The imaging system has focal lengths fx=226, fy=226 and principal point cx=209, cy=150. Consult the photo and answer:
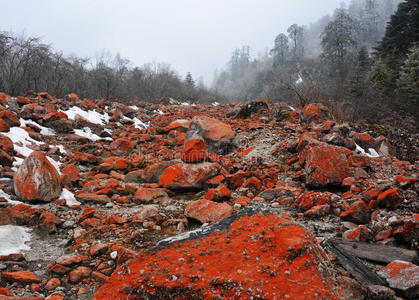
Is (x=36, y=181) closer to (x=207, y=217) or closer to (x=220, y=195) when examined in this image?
(x=207, y=217)

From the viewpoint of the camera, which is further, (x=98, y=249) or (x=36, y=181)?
(x=36, y=181)

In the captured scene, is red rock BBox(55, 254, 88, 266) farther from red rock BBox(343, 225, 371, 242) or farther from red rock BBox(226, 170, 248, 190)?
red rock BBox(343, 225, 371, 242)

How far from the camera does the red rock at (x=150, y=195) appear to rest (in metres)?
3.58

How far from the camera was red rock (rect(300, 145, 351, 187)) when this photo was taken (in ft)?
10.9

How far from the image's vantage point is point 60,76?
13.4 meters

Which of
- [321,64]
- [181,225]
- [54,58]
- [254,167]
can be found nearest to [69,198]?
[181,225]

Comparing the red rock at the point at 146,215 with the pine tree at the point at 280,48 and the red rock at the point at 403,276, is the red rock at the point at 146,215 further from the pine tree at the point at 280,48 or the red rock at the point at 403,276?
the pine tree at the point at 280,48

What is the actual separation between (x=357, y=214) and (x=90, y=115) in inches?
346

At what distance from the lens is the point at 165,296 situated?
4.14 feet

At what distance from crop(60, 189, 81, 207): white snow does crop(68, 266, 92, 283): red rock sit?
63.7 inches

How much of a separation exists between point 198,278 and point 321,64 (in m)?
43.1

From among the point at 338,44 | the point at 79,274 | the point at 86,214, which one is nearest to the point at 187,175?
the point at 86,214

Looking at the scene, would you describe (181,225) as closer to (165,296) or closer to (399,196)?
(165,296)

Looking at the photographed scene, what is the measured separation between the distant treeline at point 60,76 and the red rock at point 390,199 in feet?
45.2
